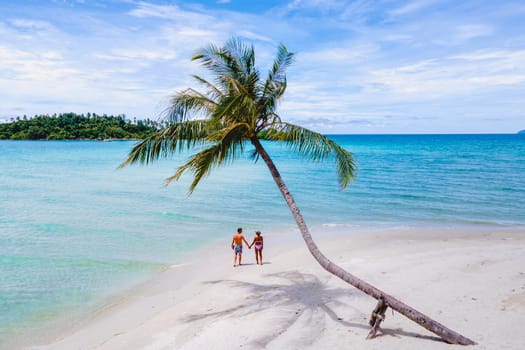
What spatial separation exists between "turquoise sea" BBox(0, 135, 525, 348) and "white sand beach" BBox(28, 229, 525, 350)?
158 centimetres

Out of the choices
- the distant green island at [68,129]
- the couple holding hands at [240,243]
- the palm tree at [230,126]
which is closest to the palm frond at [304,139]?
the palm tree at [230,126]

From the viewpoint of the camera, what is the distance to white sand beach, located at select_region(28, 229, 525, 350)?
711 centimetres

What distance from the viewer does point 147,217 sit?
69.7ft

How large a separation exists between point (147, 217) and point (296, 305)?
14.1 metres

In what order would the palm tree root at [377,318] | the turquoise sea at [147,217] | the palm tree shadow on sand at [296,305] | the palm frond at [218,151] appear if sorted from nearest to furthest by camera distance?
the palm tree root at [377,318], the palm tree shadow on sand at [296,305], the palm frond at [218,151], the turquoise sea at [147,217]

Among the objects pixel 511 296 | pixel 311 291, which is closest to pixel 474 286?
pixel 511 296

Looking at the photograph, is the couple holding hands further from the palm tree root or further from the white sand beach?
the palm tree root

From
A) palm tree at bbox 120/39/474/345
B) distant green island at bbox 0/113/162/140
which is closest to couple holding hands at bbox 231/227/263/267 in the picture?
palm tree at bbox 120/39/474/345

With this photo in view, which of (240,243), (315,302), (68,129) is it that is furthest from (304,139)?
(68,129)

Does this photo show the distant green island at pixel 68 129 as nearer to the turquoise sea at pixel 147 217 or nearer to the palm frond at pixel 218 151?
the turquoise sea at pixel 147 217

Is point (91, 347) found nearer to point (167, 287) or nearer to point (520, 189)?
point (167, 287)

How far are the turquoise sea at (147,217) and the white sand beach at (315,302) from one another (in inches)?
62.4

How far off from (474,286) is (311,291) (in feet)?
12.3

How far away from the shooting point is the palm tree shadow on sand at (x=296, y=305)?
7.28 metres
